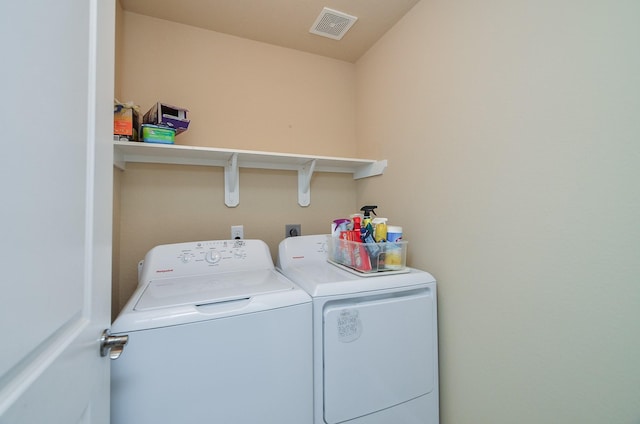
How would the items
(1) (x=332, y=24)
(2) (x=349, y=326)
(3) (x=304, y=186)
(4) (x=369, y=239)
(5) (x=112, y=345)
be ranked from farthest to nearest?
(3) (x=304, y=186)
(1) (x=332, y=24)
(4) (x=369, y=239)
(2) (x=349, y=326)
(5) (x=112, y=345)

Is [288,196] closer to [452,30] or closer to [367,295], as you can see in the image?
[367,295]

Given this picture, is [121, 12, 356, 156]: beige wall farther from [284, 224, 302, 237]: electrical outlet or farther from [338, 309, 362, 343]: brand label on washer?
[338, 309, 362, 343]: brand label on washer

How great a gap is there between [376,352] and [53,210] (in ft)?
3.59

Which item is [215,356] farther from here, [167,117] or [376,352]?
[167,117]

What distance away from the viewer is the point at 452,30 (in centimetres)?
122

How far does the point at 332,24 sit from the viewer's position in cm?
161

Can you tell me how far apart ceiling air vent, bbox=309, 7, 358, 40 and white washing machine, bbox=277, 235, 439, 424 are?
Result: 1439mm

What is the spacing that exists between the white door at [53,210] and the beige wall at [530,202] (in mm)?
1259

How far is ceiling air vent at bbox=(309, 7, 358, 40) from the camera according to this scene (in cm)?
153

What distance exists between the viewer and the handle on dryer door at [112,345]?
64 cm

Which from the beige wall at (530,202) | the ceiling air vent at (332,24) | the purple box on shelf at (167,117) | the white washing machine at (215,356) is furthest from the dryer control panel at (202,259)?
the ceiling air vent at (332,24)

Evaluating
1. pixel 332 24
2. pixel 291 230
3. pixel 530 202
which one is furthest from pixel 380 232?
pixel 332 24

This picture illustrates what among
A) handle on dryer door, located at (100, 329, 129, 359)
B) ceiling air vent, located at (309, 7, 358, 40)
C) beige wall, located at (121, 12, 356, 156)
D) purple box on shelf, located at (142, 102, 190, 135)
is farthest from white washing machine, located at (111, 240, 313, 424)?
ceiling air vent, located at (309, 7, 358, 40)

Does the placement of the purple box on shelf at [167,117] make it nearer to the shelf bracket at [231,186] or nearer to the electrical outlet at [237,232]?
the shelf bracket at [231,186]
